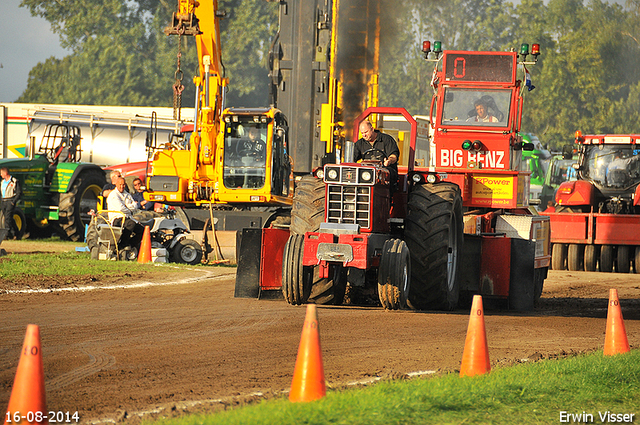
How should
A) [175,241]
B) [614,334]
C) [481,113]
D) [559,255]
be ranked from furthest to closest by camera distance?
A: [559,255]
[175,241]
[481,113]
[614,334]

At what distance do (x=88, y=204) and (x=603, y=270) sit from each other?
46.8 ft

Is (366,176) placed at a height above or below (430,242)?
above

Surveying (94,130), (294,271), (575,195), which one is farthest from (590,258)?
(94,130)

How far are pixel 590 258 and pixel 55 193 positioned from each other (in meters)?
14.8

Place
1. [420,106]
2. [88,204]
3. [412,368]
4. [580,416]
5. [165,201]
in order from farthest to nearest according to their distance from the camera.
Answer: [420,106], [88,204], [165,201], [412,368], [580,416]

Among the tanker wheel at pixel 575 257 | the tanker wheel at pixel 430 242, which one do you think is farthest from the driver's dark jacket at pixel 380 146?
the tanker wheel at pixel 575 257

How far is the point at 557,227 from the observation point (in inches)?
795

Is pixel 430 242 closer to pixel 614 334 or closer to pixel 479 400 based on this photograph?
pixel 614 334

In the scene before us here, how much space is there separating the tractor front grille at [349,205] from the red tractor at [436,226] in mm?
14

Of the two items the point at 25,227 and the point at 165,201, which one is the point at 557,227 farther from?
the point at 25,227

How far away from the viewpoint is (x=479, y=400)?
5.94 meters

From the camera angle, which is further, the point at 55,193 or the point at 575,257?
the point at 55,193

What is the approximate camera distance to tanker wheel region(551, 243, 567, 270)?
20.3m

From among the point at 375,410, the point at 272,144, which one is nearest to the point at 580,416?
the point at 375,410
